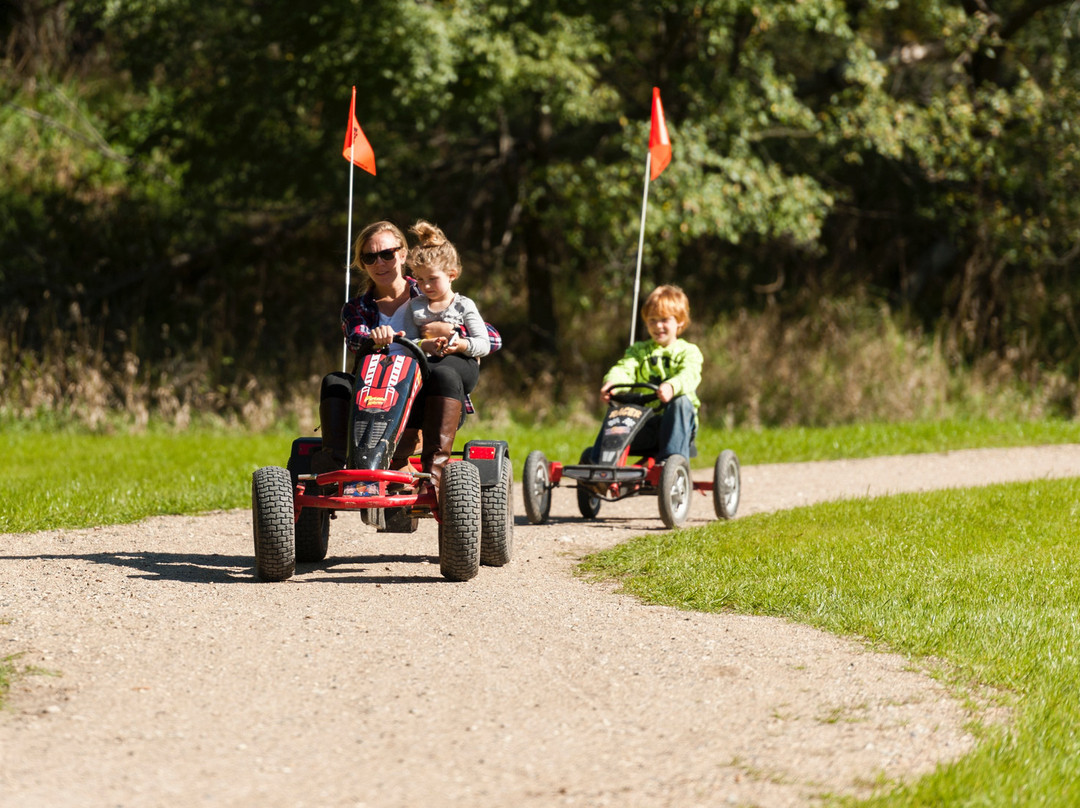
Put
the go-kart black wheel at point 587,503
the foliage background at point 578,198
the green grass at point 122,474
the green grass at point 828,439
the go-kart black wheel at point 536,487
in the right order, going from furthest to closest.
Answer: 1. the foliage background at point 578,198
2. the green grass at point 828,439
3. the go-kart black wheel at point 587,503
4. the green grass at point 122,474
5. the go-kart black wheel at point 536,487

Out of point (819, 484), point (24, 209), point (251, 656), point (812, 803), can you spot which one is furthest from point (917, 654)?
point (24, 209)

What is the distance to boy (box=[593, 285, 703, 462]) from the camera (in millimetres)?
8477

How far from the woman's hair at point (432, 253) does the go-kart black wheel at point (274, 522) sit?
4.54 ft

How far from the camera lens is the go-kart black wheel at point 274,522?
243 inches

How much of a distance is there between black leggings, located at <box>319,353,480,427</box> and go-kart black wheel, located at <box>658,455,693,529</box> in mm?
1798

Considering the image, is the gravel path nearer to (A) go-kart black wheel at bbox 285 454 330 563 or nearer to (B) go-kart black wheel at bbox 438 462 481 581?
(B) go-kart black wheel at bbox 438 462 481 581

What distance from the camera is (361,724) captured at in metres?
4.13

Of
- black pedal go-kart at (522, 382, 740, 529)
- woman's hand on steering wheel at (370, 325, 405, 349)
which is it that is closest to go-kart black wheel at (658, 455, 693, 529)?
black pedal go-kart at (522, 382, 740, 529)

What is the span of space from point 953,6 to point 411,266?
42.8ft

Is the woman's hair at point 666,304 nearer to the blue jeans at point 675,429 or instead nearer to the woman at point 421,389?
the blue jeans at point 675,429

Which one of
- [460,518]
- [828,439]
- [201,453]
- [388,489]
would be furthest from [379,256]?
[828,439]

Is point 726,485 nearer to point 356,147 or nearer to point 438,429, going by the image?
point 438,429

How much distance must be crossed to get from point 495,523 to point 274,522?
1154mm

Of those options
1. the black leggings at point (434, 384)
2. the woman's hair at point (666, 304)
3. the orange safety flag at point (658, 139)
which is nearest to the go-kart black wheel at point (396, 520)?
the black leggings at point (434, 384)
